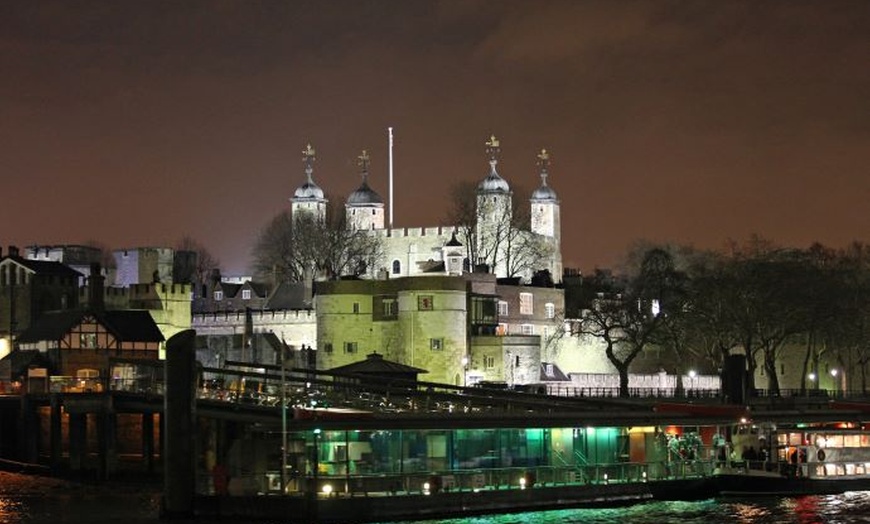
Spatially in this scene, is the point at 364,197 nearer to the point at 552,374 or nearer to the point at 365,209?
the point at 365,209

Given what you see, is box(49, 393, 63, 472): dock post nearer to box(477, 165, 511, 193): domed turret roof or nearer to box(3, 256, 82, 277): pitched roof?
box(3, 256, 82, 277): pitched roof

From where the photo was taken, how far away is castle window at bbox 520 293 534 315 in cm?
14312

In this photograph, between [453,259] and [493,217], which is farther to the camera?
[493,217]

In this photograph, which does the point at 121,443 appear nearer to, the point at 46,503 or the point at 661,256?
the point at 46,503

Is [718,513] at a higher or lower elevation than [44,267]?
lower

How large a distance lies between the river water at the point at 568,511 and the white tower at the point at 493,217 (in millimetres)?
97113

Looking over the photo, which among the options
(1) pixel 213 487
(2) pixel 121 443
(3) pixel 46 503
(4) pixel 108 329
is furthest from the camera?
(4) pixel 108 329

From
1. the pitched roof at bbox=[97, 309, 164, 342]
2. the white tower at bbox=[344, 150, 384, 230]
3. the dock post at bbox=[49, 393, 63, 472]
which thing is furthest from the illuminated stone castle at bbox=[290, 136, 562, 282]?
the dock post at bbox=[49, 393, 63, 472]

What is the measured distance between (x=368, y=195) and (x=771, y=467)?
4714 inches

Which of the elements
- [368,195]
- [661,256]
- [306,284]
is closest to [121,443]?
[661,256]

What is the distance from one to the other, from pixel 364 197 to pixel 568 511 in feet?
416

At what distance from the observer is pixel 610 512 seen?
6944cm

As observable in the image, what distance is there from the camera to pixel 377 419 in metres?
66.0

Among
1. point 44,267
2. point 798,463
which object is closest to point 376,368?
point 798,463
